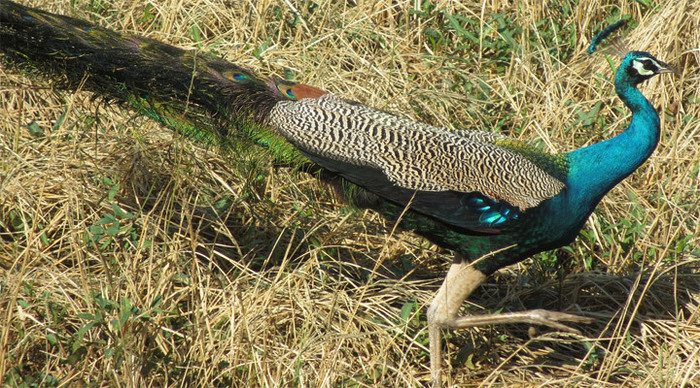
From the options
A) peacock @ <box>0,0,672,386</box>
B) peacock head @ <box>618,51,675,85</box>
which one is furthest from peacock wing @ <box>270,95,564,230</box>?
peacock head @ <box>618,51,675,85</box>

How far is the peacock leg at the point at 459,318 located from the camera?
324 centimetres

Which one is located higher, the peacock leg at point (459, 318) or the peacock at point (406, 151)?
the peacock at point (406, 151)

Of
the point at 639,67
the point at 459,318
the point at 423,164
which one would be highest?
the point at 639,67

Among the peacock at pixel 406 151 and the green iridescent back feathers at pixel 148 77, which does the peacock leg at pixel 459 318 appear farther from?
the green iridescent back feathers at pixel 148 77

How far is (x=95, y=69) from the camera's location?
10.9ft

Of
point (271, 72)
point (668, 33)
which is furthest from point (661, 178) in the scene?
point (271, 72)

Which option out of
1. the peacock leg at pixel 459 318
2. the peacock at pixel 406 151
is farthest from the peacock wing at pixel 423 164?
the peacock leg at pixel 459 318

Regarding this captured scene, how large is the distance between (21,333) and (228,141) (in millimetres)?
940

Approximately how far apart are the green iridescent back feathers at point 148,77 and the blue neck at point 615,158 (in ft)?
3.02

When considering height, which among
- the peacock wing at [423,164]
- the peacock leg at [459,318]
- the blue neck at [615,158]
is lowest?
the peacock leg at [459,318]

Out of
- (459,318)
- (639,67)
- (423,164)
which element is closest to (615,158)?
(639,67)

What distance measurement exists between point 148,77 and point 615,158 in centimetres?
157

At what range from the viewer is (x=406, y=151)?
338cm

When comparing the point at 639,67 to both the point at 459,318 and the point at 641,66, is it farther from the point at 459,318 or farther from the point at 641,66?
the point at 459,318
